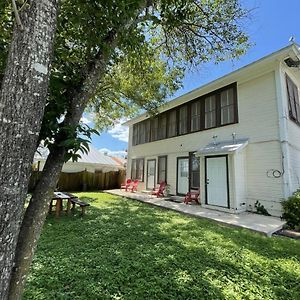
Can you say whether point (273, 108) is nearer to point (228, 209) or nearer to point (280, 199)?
point (280, 199)

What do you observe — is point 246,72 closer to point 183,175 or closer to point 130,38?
point 183,175

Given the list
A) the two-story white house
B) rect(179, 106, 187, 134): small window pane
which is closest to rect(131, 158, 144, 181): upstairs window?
the two-story white house

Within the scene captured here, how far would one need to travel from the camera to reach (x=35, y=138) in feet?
4.70

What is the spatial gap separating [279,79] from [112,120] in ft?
36.7

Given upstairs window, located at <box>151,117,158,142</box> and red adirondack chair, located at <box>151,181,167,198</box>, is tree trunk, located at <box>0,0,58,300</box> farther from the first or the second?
upstairs window, located at <box>151,117,158,142</box>

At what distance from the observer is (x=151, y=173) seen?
48.5ft

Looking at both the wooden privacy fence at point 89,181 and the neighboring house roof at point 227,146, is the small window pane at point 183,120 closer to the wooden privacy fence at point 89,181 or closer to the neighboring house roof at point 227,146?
the neighboring house roof at point 227,146

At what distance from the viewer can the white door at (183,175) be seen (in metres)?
11.7

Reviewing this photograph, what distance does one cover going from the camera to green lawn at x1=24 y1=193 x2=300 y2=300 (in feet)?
9.49

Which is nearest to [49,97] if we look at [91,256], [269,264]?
[91,256]

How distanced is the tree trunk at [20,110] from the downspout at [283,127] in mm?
8222

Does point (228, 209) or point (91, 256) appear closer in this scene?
point (91, 256)

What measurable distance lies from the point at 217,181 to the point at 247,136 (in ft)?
7.23

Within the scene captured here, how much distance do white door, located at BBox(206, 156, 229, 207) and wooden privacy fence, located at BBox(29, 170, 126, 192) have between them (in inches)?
426
